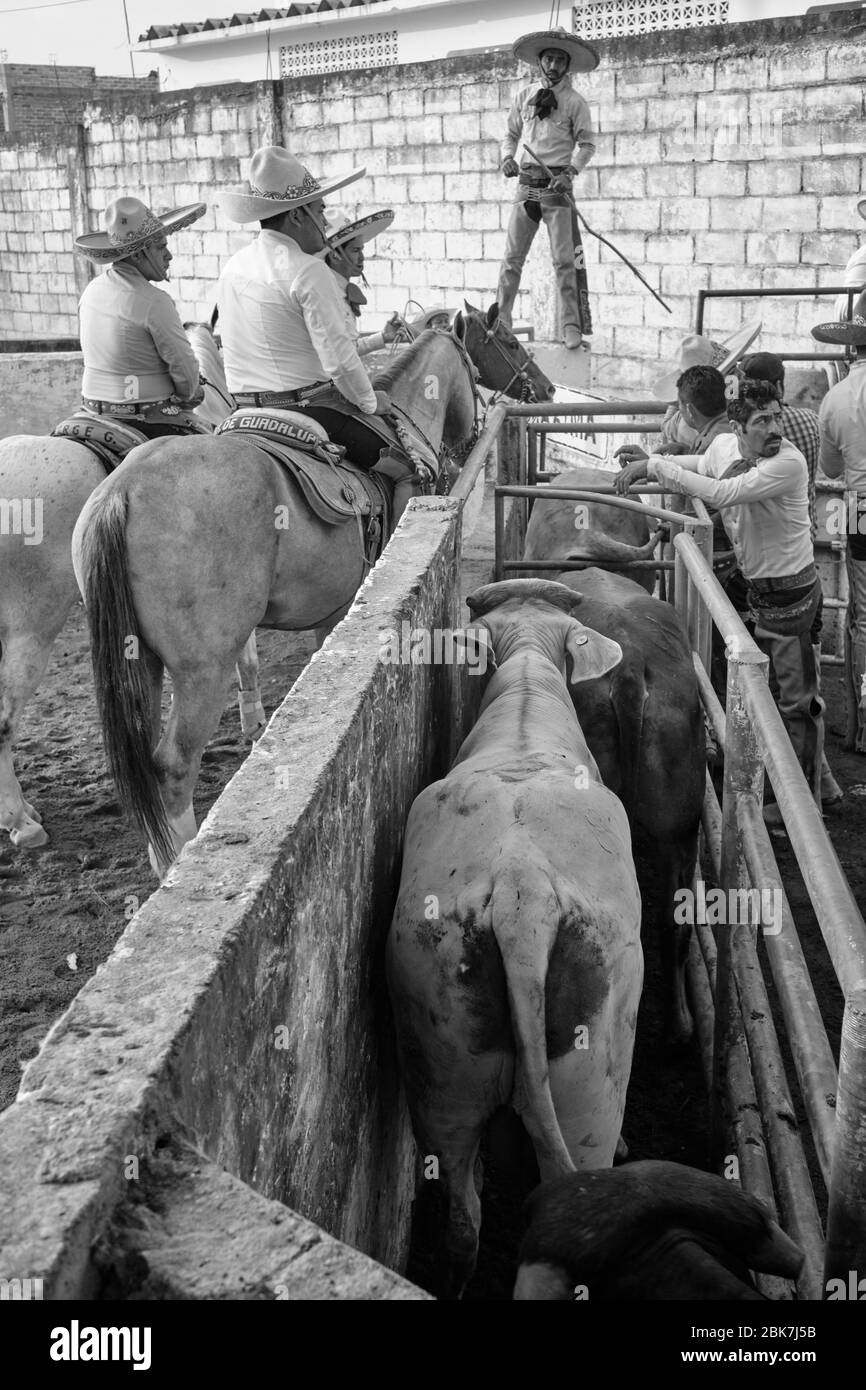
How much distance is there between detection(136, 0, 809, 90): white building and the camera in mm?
15609

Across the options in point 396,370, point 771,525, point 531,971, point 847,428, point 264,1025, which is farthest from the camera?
point 396,370

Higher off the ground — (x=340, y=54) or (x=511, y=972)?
(x=340, y=54)

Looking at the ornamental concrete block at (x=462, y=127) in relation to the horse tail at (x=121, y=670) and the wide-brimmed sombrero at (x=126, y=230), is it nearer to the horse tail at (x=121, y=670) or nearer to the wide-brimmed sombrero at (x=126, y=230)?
the wide-brimmed sombrero at (x=126, y=230)

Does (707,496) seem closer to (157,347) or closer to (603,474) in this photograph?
(603,474)

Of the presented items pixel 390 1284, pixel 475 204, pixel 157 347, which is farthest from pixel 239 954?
pixel 475 204

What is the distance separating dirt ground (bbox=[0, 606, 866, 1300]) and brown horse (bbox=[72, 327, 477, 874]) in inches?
15.9

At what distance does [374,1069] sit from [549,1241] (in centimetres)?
93

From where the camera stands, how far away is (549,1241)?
1868 millimetres

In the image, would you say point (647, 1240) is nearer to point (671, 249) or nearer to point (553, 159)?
point (553, 159)

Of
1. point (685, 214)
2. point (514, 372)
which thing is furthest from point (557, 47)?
→ point (514, 372)

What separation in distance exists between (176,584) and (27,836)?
4.80ft

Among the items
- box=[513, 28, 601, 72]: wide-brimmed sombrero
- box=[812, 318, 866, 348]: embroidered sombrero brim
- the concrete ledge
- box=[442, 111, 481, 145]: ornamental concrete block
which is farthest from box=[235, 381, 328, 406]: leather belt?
box=[442, 111, 481, 145]: ornamental concrete block

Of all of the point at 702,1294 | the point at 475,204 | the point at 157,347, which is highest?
the point at 475,204

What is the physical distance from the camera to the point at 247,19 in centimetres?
2172
